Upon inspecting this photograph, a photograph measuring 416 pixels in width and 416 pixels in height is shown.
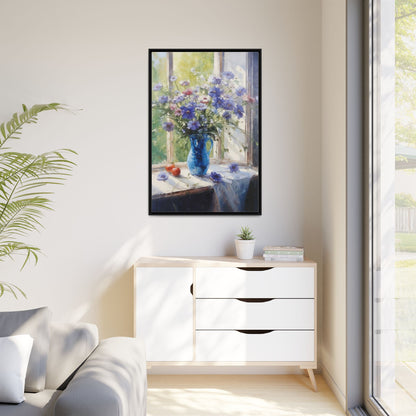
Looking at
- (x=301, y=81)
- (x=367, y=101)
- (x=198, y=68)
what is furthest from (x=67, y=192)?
(x=367, y=101)

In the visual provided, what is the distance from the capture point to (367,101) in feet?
8.30

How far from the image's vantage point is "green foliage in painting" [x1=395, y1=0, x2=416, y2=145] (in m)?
1.96

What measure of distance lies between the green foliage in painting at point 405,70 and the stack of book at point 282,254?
1047 mm

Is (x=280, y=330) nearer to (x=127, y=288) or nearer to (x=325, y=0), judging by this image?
(x=127, y=288)

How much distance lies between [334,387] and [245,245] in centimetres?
100

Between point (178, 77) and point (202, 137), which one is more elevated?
point (178, 77)

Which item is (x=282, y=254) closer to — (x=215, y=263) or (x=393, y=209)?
(x=215, y=263)

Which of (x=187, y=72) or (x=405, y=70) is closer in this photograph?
(x=405, y=70)

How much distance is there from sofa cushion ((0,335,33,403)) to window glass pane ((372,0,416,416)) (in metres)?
1.57

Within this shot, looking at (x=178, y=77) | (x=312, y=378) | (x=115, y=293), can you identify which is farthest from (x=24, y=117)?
(x=312, y=378)

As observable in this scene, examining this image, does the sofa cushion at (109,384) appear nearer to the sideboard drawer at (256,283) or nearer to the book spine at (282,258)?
the sideboard drawer at (256,283)

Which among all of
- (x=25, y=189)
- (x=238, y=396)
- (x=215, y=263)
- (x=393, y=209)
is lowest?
(x=238, y=396)

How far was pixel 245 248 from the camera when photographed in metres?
3.00

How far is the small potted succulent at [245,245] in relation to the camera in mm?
3002
